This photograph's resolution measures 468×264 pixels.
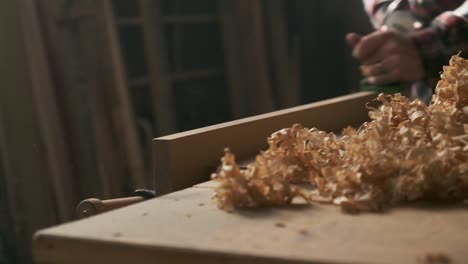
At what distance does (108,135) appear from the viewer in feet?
6.82

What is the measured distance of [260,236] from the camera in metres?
0.57

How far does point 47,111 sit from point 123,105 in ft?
0.85

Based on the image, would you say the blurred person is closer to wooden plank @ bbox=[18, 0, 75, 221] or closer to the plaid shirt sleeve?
the plaid shirt sleeve

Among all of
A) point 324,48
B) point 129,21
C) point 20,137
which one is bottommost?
point 20,137

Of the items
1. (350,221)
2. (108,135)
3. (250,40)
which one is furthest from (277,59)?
(350,221)

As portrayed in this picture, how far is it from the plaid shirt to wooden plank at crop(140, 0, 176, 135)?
4.09ft

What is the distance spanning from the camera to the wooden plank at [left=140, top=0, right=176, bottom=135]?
8.34 ft

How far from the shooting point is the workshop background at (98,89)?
189 cm

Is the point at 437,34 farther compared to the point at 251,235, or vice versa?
the point at 437,34

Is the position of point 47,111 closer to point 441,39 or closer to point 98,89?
point 98,89

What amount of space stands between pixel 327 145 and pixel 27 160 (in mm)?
1240

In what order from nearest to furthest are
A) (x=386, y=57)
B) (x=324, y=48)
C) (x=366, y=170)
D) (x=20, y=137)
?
1. (x=366, y=170)
2. (x=386, y=57)
3. (x=20, y=137)
4. (x=324, y=48)

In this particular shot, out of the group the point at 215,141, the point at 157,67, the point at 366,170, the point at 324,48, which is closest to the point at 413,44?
the point at 215,141

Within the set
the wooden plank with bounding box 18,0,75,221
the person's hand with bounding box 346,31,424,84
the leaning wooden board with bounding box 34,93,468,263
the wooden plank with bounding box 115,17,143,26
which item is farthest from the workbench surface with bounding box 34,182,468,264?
the wooden plank with bounding box 115,17,143,26
